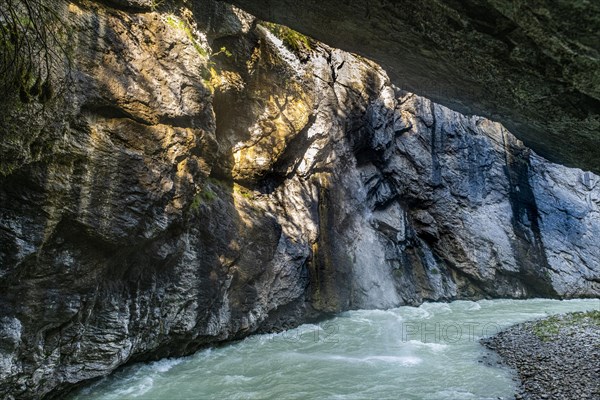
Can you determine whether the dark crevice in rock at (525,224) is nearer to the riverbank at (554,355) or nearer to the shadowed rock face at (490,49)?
the riverbank at (554,355)

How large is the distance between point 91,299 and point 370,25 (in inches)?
→ 303

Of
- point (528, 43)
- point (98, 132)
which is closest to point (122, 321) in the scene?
point (98, 132)

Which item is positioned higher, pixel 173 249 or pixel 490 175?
pixel 490 175

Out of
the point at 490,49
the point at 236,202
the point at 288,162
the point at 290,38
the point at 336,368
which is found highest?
the point at 290,38

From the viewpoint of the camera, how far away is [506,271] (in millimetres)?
23766

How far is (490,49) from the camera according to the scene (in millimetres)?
6172

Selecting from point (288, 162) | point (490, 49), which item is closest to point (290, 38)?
point (288, 162)

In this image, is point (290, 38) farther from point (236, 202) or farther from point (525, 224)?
point (525, 224)

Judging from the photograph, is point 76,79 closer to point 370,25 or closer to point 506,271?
point 370,25

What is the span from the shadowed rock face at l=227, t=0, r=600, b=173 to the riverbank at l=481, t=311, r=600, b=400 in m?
5.43

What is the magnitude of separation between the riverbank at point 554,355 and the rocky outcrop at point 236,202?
6.40 metres

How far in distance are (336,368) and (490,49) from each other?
29.1 ft

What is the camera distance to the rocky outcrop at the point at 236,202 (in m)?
7.54

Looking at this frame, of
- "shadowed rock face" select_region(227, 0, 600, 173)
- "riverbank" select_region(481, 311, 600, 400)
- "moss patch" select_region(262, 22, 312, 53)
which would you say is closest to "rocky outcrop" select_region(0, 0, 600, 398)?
"moss patch" select_region(262, 22, 312, 53)
